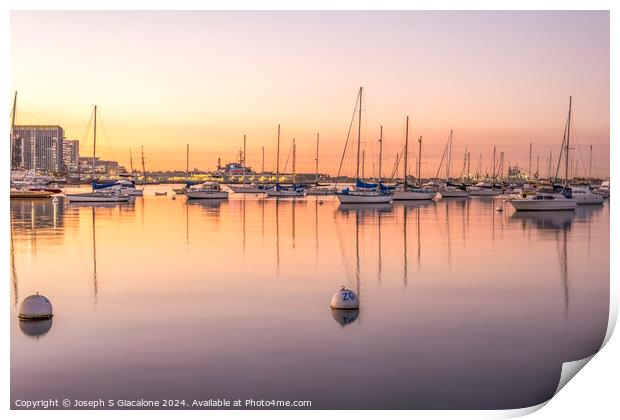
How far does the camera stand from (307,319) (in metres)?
11.7

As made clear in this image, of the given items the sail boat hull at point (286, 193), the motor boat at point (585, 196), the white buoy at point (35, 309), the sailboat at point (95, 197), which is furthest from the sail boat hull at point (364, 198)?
the white buoy at point (35, 309)

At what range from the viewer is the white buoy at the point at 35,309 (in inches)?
449

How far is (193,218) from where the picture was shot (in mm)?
34625

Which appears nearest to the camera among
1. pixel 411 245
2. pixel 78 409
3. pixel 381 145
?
pixel 78 409

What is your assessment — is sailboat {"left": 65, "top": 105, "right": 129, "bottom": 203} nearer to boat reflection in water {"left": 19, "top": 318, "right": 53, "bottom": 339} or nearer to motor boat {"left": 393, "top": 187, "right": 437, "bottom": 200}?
motor boat {"left": 393, "top": 187, "right": 437, "bottom": 200}

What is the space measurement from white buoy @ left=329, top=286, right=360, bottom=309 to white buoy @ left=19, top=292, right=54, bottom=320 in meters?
4.36

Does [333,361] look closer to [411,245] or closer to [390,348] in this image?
[390,348]

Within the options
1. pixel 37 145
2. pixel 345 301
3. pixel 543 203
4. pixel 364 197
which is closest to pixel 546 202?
pixel 543 203

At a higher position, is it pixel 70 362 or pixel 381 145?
pixel 381 145

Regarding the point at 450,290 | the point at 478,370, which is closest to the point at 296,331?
the point at 478,370

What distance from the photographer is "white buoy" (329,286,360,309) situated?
39.7 feet

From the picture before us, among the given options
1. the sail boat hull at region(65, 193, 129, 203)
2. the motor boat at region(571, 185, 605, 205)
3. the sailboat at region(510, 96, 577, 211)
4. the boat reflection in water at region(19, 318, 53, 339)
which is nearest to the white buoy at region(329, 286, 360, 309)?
the boat reflection in water at region(19, 318, 53, 339)

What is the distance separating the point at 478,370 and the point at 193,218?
87.3ft
